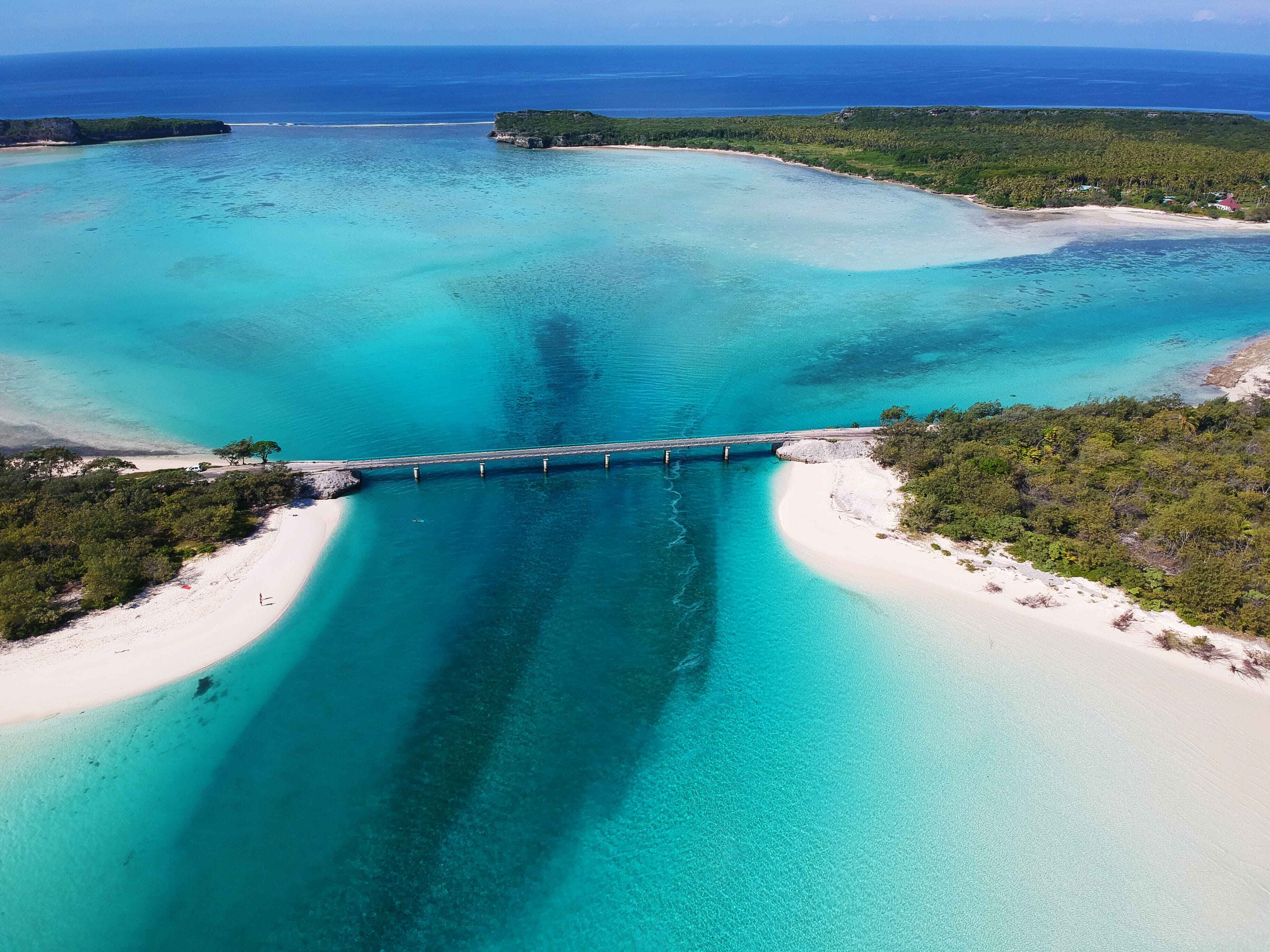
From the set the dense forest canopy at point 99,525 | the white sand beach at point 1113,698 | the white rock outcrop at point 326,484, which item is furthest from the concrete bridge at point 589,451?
the white sand beach at point 1113,698

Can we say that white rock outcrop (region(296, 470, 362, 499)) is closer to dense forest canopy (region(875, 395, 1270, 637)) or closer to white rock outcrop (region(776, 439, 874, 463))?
white rock outcrop (region(776, 439, 874, 463))

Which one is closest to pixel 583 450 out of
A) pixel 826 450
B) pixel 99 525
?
pixel 826 450

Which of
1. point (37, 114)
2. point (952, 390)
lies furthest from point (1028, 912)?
point (37, 114)

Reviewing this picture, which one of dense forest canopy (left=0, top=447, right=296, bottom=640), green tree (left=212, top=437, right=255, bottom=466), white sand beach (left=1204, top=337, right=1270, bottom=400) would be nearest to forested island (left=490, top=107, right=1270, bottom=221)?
white sand beach (left=1204, top=337, right=1270, bottom=400)

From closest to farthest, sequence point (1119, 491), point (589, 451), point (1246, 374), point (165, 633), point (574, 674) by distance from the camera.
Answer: point (574, 674)
point (165, 633)
point (1119, 491)
point (589, 451)
point (1246, 374)

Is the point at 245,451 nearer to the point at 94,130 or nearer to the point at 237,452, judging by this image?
the point at 237,452
